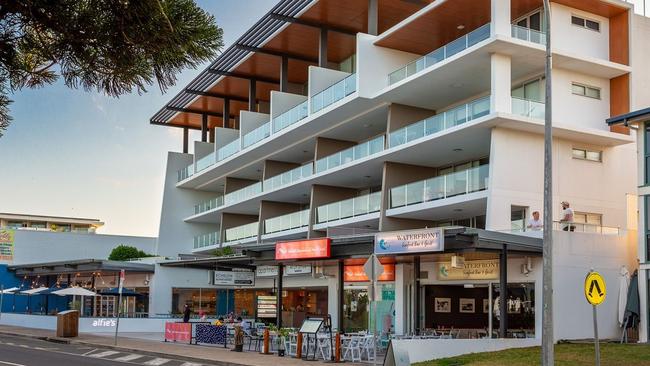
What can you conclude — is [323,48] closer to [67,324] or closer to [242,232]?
[242,232]

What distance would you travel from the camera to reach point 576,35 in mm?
35875

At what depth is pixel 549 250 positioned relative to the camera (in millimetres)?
17859

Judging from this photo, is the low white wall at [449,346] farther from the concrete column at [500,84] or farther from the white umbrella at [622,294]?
the concrete column at [500,84]

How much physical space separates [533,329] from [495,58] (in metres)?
11.4

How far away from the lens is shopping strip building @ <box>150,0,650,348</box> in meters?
31.5

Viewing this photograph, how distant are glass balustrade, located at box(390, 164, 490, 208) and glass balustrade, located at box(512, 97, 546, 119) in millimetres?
2662

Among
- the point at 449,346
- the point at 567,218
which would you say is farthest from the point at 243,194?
the point at 449,346

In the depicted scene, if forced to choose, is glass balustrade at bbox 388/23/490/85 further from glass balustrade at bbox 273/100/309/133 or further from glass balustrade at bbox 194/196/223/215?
glass balustrade at bbox 194/196/223/215

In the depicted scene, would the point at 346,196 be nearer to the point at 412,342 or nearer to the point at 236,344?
the point at 236,344

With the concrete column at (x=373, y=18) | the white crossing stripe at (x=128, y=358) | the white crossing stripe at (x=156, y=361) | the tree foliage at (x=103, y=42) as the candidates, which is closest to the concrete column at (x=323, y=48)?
the concrete column at (x=373, y=18)

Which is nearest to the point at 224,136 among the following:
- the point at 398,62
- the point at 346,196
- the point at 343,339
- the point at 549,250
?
the point at 346,196

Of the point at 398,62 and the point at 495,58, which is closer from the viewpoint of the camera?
the point at 495,58

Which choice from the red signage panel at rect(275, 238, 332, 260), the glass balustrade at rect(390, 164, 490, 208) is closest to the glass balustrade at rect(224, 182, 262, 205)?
the glass balustrade at rect(390, 164, 490, 208)

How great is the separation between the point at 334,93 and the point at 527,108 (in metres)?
12.7
